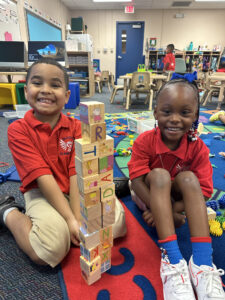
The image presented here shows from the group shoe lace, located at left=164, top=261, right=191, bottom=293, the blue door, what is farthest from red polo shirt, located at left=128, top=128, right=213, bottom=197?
the blue door

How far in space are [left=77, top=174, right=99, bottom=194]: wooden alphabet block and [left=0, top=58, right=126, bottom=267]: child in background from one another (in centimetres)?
30

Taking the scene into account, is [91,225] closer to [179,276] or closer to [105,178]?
[105,178]

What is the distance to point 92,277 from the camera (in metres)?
0.70

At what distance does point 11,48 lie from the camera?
341cm

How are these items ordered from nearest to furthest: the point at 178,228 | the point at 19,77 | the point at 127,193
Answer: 1. the point at 178,228
2. the point at 127,193
3. the point at 19,77

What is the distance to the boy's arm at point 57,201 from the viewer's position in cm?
81

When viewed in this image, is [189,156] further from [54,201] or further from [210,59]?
[210,59]

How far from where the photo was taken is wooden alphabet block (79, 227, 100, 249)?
2.03 ft

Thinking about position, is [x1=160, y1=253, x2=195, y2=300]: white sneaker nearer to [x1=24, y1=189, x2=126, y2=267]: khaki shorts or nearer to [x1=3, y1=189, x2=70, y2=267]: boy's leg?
[x1=24, y1=189, x2=126, y2=267]: khaki shorts

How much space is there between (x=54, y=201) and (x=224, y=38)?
8.49 meters

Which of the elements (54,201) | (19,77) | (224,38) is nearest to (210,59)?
(224,38)

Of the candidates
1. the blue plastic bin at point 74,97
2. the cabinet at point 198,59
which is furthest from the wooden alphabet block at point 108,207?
the cabinet at point 198,59

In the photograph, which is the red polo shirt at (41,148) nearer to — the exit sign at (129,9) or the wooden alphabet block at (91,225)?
the wooden alphabet block at (91,225)

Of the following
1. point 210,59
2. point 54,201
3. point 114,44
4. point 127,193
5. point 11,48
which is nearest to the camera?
point 54,201
